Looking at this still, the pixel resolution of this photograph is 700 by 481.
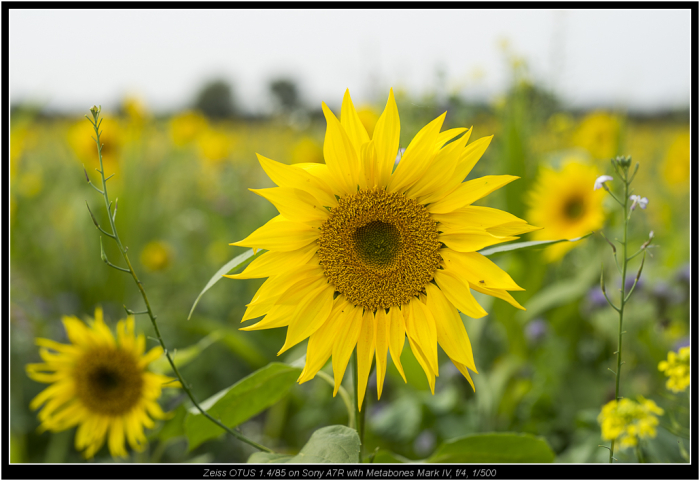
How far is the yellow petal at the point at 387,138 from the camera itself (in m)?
0.65

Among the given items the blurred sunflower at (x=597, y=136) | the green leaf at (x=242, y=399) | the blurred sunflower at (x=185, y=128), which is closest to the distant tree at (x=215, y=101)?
the blurred sunflower at (x=185, y=128)

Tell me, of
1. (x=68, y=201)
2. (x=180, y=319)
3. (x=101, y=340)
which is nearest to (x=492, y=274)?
(x=101, y=340)

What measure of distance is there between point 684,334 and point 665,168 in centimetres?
139

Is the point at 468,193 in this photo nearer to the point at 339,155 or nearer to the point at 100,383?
the point at 339,155

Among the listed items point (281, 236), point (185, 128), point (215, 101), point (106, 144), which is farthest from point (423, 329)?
point (215, 101)

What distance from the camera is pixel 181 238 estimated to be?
303cm

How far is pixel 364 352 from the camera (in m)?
0.72

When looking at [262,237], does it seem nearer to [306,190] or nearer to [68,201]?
[306,190]

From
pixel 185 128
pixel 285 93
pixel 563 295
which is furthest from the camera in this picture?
pixel 185 128

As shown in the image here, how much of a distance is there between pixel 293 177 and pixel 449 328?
0.31m

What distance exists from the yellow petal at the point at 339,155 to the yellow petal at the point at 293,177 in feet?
0.08

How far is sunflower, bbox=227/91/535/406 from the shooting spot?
654 mm

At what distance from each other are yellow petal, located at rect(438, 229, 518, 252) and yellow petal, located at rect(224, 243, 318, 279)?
7.8 inches

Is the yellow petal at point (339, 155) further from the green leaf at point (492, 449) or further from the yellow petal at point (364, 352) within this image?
the green leaf at point (492, 449)
